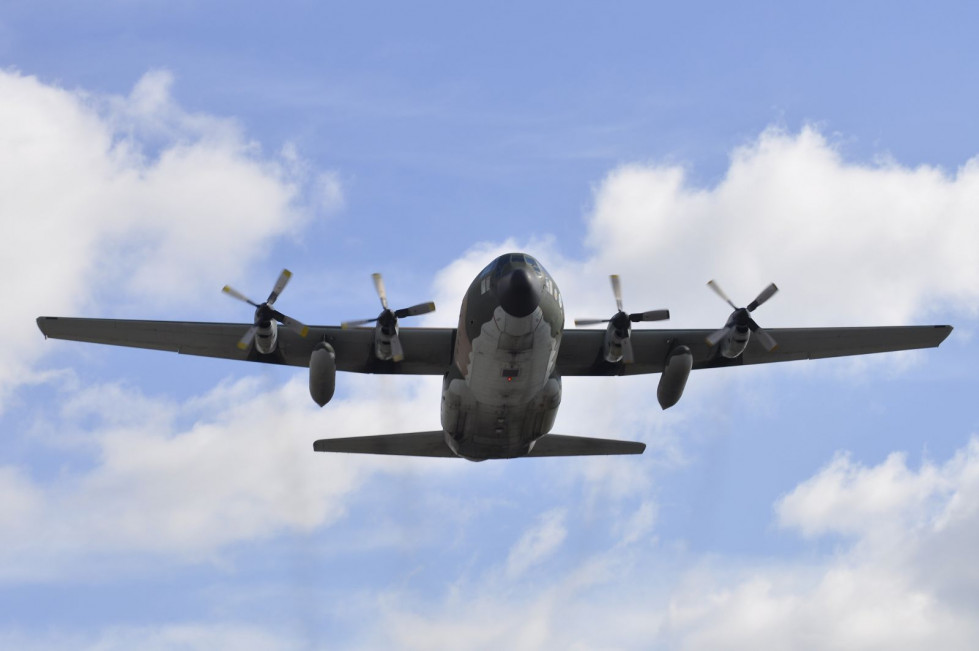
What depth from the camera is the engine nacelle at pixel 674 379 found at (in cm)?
2959

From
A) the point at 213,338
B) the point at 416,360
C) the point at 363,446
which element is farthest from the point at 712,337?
the point at 213,338

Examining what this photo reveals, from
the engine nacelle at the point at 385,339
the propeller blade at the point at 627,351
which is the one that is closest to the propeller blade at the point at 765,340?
the propeller blade at the point at 627,351

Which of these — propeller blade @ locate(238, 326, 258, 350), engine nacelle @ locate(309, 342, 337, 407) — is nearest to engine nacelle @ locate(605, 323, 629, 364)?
engine nacelle @ locate(309, 342, 337, 407)

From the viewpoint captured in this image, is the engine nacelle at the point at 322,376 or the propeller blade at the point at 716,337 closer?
the engine nacelle at the point at 322,376

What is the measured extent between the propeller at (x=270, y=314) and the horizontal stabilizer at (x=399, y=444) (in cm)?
399

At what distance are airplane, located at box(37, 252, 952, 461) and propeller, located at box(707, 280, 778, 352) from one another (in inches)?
1.5

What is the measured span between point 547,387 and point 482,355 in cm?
277

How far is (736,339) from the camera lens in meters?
30.0

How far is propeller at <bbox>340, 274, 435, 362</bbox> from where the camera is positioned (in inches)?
1126

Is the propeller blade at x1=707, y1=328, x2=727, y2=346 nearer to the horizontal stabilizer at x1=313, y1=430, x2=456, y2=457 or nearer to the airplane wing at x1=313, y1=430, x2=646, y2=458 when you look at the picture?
the airplane wing at x1=313, y1=430, x2=646, y2=458

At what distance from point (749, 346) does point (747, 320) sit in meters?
4.18

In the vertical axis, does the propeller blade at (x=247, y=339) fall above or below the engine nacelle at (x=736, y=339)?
above

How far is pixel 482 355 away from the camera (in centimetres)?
2681

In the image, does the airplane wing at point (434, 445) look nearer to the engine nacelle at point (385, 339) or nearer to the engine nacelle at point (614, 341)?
the engine nacelle at point (614, 341)
